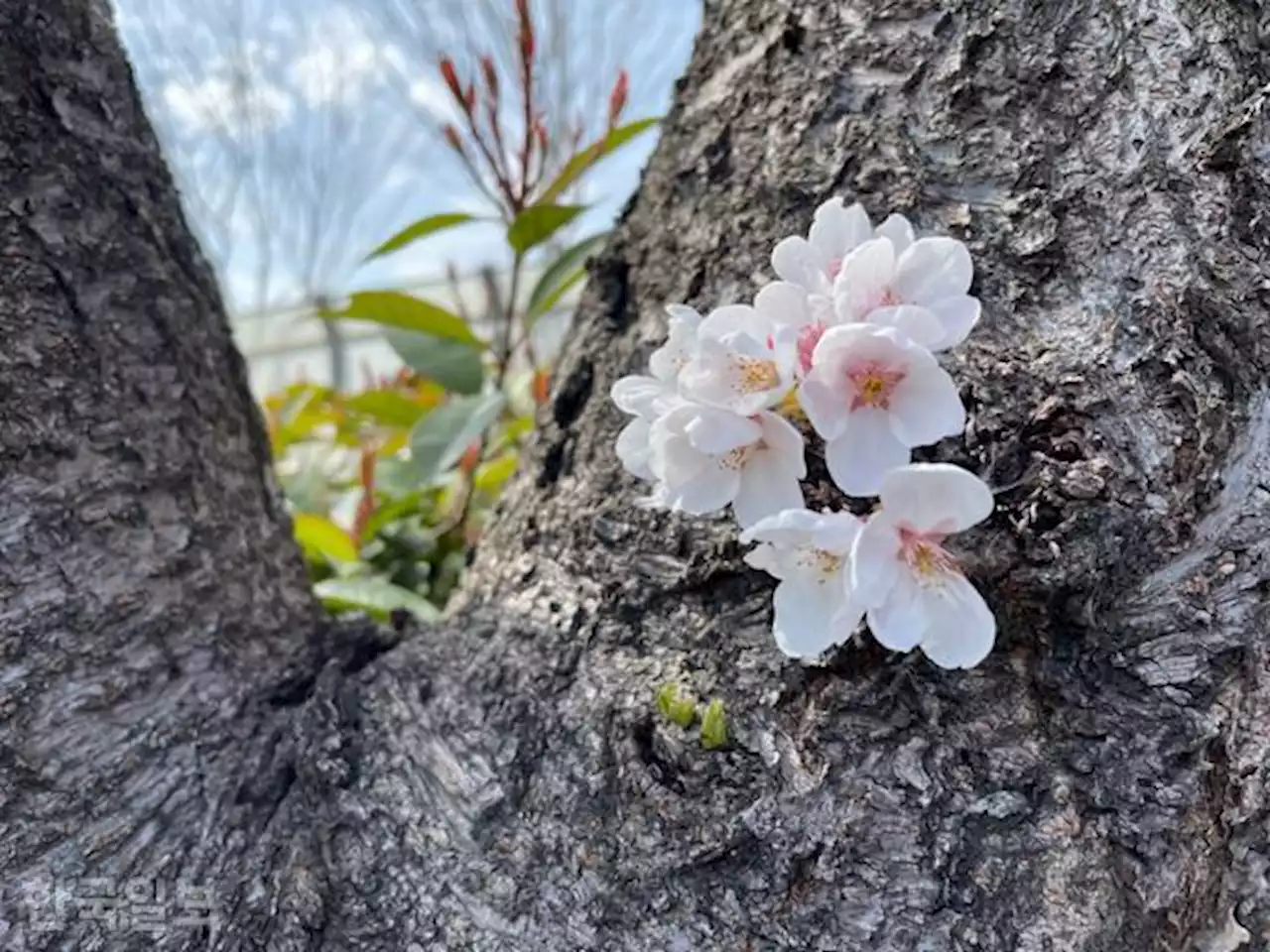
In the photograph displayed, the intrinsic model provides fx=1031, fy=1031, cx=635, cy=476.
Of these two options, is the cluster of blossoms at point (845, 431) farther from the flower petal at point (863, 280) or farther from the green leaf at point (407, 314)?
the green leaf at point (407, 314)

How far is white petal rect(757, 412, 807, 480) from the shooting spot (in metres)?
0.53

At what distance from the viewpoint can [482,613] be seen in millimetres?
788

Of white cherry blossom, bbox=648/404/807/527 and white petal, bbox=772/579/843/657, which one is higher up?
white cherry blossom, bbox=648/404/807/527

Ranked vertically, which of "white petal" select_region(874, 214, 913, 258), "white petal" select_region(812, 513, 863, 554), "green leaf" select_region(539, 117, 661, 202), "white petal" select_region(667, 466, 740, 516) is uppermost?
"green leaf" select_region(539, 117, 661, 202)

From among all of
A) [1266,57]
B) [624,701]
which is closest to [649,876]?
[624,701]

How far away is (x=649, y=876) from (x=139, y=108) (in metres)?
0.68

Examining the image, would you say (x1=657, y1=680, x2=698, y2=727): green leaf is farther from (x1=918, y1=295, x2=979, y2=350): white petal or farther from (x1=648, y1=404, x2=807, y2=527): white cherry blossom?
(x1=918, y1=295, x2=979, y2=350): white petal

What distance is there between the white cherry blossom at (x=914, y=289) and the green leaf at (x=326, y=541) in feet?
2.95

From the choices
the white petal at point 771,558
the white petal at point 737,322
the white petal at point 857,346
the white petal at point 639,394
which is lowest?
the white petal at point 771,558

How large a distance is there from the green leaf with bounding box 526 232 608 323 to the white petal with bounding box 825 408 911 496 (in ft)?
2.30

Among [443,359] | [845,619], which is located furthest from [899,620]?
[443,359]

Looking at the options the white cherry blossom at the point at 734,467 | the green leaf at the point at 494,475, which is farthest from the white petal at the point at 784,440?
the green leaf at the point at 494,475

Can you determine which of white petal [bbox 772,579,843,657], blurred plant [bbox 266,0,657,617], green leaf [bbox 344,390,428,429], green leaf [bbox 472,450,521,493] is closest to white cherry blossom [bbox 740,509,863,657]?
white petal [bbox 772,579,843,657]

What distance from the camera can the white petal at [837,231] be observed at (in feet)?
1.85
